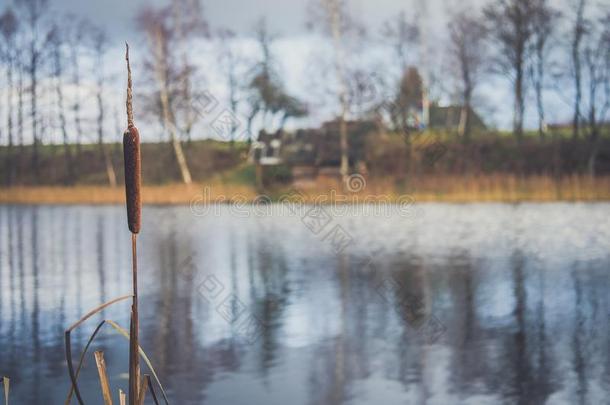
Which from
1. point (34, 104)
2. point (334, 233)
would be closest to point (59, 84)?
point (34, 104)

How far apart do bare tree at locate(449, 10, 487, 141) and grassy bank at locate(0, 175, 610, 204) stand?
7023mm

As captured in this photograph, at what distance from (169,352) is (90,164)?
4416 centimetres

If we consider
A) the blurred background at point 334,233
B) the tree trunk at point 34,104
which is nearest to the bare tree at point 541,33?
the blurred background at point 334,233

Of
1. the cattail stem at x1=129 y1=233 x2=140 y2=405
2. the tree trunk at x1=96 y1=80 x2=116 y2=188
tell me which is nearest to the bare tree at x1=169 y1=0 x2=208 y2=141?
the tree trunk at x1=96 y1=80 x2=116 y2=188

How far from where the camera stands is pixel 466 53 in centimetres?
4138

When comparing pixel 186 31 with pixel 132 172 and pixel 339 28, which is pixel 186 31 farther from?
pixel 132 172

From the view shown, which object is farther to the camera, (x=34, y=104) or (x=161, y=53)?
(x=34, y=104)

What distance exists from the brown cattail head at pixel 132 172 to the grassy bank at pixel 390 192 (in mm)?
26931

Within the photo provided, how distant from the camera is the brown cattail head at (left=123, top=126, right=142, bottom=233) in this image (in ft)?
5.97

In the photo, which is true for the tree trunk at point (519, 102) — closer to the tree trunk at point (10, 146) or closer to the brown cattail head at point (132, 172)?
the tree trunk at point (10, 146)

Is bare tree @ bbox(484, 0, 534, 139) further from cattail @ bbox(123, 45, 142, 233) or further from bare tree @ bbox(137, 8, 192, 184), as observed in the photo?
cattail @ bbox(123, 45, 142, 233)

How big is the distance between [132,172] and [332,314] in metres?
7.10

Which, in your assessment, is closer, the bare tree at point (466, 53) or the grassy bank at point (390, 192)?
the grassy bank at point (390, 192)

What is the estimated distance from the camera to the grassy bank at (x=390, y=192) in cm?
2826
